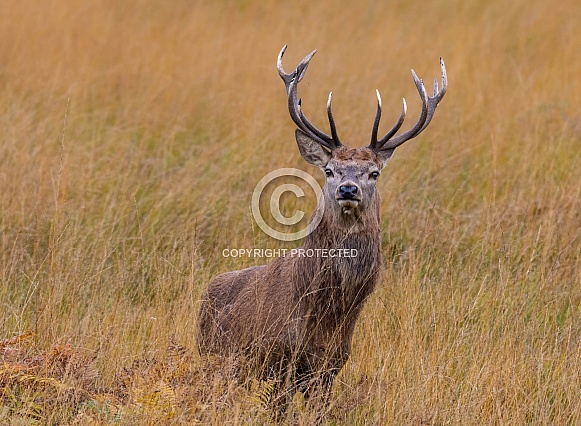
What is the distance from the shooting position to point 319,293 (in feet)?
16.5

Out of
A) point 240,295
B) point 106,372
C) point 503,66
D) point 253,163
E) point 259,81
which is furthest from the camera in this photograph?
point 503,66

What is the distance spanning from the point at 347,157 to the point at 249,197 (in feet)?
7.40

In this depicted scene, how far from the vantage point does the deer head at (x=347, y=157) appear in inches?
197

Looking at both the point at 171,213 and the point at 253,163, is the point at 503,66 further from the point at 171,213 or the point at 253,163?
the point at 171,213

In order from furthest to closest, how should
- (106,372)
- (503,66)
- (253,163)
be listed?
1. (503,66)
2. (253,163)
3. (106,372)

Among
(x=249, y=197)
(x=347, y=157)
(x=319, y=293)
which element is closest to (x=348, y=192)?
(x=347, y=157)

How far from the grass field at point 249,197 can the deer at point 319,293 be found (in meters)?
0.20

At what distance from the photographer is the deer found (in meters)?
4.96

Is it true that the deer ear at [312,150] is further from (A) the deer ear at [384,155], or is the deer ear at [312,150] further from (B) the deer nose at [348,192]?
(B) the deer nose at [348,192]

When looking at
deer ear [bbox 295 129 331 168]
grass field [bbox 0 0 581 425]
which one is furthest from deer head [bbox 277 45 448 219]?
grass field [bbox 0 0 581 425]

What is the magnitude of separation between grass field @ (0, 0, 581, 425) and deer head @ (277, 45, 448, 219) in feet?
2.86

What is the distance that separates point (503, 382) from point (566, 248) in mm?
1840

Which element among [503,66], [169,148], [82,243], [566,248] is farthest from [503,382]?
[503,66]

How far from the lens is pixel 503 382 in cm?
507
